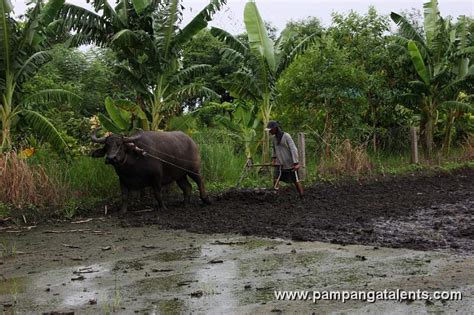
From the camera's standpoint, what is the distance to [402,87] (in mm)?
19125

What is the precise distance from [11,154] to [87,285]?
5521 millimetres

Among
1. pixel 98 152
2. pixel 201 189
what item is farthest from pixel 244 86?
pixel 98 152

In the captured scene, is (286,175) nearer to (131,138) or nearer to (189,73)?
(131,138)

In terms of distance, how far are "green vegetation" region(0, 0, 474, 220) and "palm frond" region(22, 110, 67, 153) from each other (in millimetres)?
21

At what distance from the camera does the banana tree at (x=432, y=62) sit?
Answer: 17484mm

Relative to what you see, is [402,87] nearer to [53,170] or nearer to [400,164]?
[400,164]

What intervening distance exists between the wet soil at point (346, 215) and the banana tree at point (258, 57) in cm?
279

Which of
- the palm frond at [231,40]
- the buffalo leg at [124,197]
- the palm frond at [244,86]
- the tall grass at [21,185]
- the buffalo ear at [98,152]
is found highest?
the palm frond at [231,40]

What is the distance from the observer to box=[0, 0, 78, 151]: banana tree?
38.7 ft

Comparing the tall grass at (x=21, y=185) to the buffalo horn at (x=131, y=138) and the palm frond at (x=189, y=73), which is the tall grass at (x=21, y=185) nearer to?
the buffalo horn at (x=131, y=138)

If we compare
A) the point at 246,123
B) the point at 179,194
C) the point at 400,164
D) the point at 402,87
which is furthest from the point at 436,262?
the point at 402,87

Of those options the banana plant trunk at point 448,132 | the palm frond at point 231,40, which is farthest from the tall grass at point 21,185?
the banana plant trunk at point 448,132

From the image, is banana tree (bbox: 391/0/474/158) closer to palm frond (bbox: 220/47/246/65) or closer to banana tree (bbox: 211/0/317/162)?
banana tree (bbox: 211/0/317/162)

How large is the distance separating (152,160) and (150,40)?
2.64 metres
